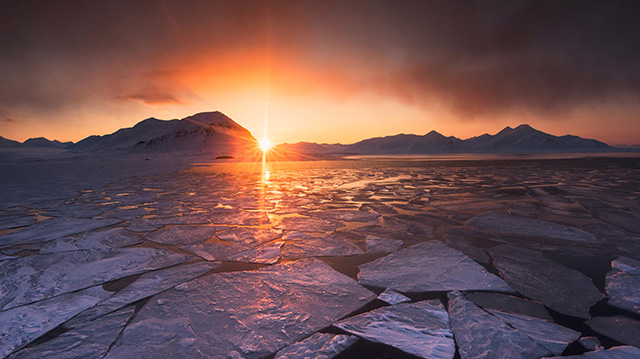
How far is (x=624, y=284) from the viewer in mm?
1989

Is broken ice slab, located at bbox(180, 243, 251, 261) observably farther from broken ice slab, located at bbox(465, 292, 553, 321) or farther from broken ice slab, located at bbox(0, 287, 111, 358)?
broken ice slab, located at bbox(465, 292, 553, 321)

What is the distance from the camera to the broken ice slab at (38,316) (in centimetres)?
149

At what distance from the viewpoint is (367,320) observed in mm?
1638

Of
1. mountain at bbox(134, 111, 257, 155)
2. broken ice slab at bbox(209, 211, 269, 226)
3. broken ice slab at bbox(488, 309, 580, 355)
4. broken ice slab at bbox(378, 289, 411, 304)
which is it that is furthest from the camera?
mountain at bbox(134, 111, 257, 155)

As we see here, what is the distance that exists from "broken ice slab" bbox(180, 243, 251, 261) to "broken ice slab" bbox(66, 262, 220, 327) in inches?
6.4

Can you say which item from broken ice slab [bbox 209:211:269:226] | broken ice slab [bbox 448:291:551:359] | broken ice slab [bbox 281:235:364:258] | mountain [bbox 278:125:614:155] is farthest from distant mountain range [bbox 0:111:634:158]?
broken ice slab [bbox 448:291:551:359]

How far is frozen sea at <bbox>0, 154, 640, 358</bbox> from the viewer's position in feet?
4.76

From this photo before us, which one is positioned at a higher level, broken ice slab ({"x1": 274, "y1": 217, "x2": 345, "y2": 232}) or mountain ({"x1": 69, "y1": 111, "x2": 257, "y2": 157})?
mountain ({"x1": 69, "y1": 111, "x2": 257, "y2": 157})

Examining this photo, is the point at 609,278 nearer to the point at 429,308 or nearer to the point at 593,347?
the point at 593,347

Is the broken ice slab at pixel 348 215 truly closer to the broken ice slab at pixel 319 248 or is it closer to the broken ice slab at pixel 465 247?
the broken ice slab at pixel 319 248

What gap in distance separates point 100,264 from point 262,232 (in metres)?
1.59

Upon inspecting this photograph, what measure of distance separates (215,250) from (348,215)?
2.12m

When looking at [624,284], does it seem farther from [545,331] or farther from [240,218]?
[240,218]

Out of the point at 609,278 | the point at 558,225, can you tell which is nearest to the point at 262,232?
the point at 609,278
